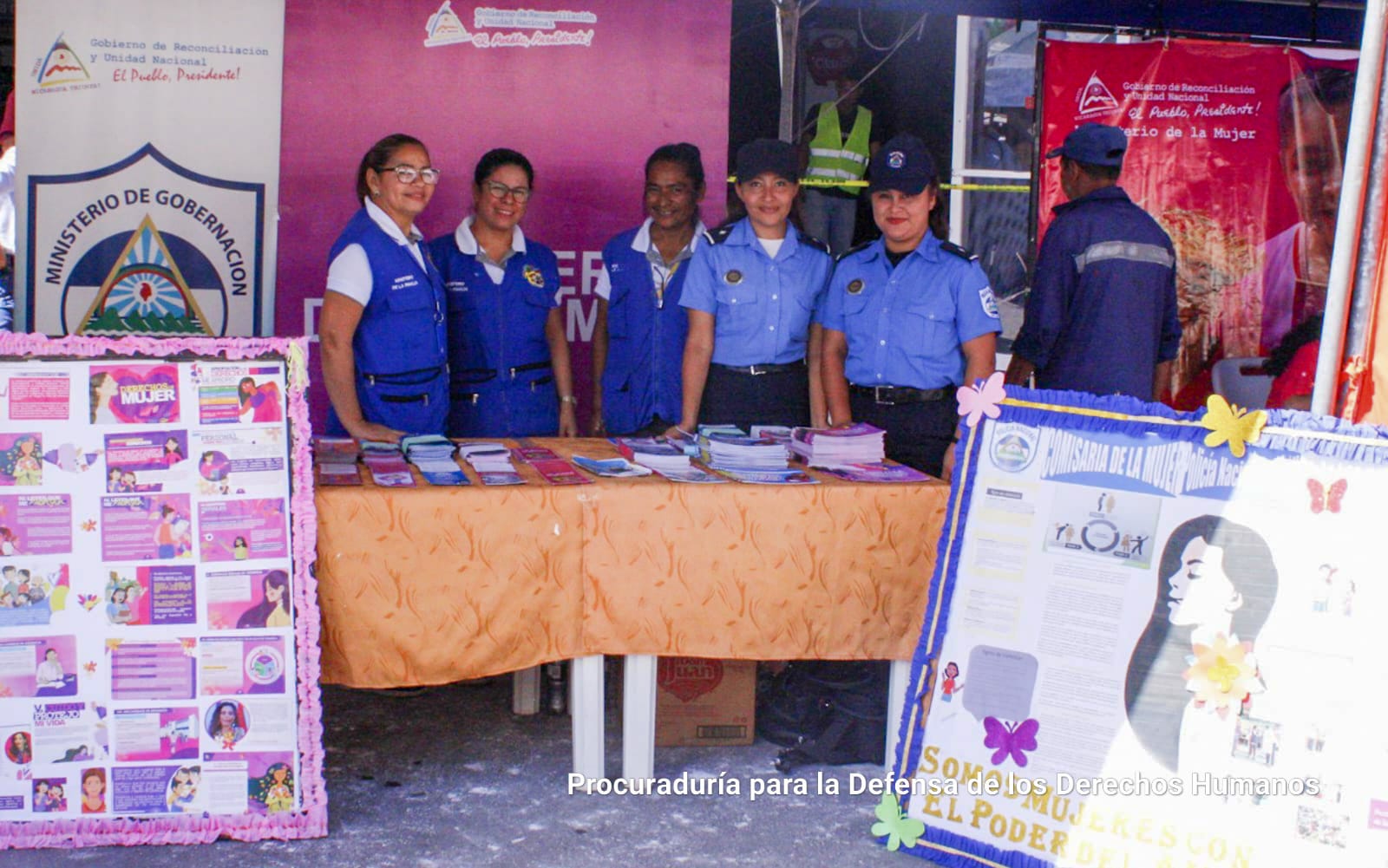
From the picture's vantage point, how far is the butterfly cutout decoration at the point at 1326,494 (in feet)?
7.42

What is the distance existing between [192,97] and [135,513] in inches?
91.4

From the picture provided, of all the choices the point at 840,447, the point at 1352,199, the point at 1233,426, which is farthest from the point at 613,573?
the point at 1352,199

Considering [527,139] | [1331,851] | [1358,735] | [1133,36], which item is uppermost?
[1133,36]

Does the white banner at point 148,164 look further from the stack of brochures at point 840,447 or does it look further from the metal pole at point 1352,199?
the metal pole at point 1352,199

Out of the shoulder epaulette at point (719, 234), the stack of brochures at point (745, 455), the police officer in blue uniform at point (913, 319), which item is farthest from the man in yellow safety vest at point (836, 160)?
the stack of brochures at point (745, 455)

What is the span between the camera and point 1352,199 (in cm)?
256

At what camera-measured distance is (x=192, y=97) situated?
173 inches

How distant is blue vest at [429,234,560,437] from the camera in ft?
13.3

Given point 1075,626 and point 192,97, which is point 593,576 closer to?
point 1075,626

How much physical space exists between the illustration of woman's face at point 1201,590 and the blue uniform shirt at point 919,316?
45.0 inches

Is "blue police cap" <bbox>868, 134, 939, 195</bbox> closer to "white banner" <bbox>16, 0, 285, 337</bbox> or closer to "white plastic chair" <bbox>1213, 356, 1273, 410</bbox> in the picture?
"white banner" <bbox>16, 0, 285, 337</bbox>

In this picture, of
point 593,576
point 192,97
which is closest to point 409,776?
point 593,576

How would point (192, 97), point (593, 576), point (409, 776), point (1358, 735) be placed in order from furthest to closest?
point (192, 97) < point (409, 776) < point (593, 576) < point (1358, 735)

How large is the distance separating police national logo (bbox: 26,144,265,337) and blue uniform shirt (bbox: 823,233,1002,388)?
7.25 ft
